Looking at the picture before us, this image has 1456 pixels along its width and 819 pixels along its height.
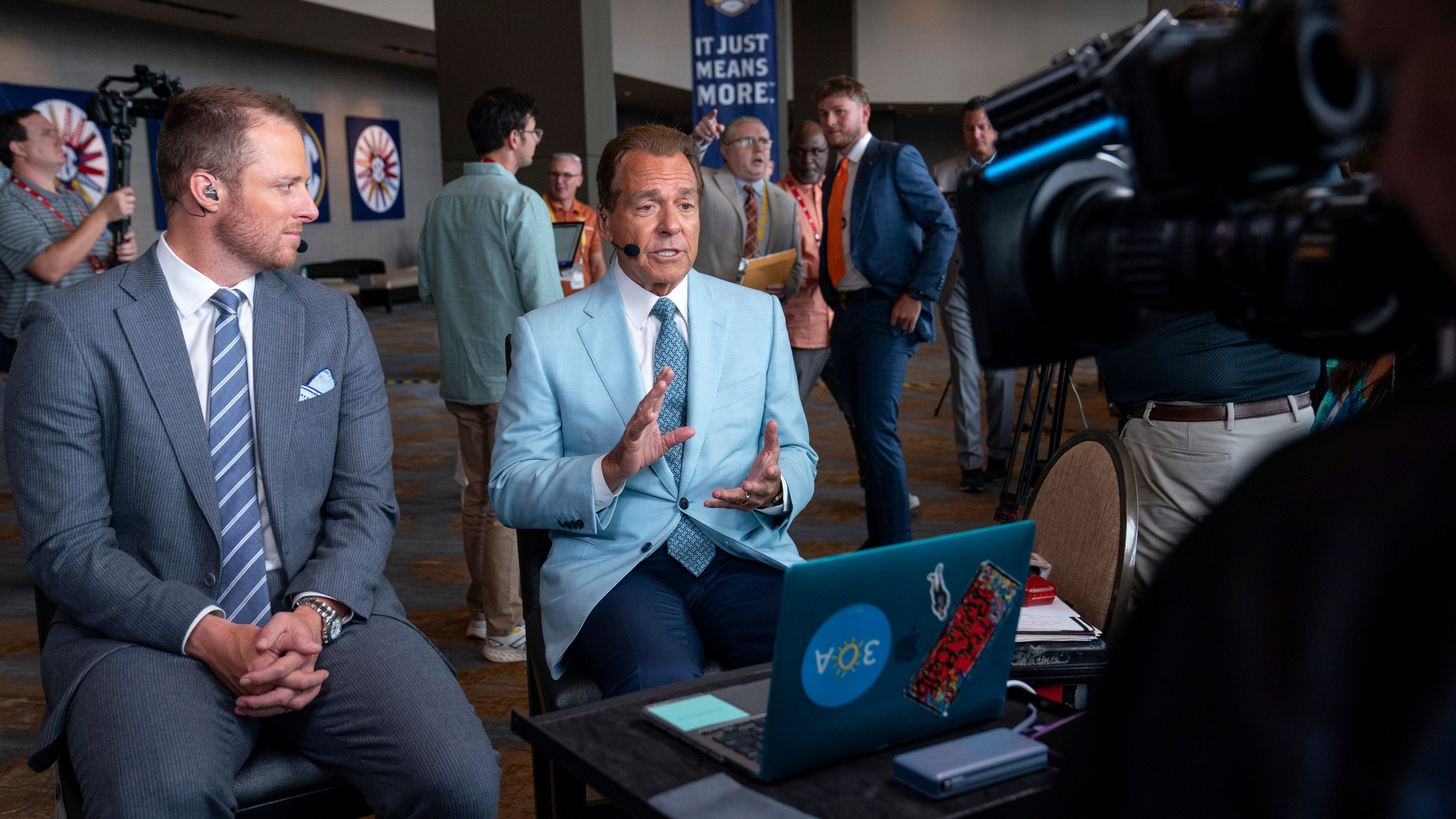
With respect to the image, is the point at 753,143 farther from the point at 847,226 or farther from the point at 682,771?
the point at 682,771

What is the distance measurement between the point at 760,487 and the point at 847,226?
8.50 ft

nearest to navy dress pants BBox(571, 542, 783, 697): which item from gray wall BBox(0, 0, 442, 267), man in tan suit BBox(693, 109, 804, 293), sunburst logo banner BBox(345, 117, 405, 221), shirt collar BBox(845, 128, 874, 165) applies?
shirt collar BBox(845, 128, 874, 165)

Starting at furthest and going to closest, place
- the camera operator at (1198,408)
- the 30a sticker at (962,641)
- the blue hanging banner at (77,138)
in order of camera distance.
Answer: the blue hanging banner at (77,138), the camera operator at (1198,408), the 30a sticker at (962,641)

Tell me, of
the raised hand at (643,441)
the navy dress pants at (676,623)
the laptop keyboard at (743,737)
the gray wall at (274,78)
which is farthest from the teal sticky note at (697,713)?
the gray wall at (274,78)

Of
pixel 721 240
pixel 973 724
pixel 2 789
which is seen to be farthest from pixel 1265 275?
pixel 721 240

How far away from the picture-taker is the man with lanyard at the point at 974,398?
18.2 feet

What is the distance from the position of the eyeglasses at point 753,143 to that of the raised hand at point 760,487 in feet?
10.4

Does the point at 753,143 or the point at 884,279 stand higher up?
the point at 753,143

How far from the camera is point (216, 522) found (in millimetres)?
1869

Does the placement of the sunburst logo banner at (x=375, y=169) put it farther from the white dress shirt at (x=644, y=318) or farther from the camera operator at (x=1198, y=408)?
the camera operator at (x=1198, y=408)

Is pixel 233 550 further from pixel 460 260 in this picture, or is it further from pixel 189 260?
pixel 460 260

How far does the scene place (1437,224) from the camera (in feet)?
1.42

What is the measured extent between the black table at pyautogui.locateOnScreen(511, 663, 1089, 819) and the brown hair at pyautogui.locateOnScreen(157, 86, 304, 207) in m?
1.16

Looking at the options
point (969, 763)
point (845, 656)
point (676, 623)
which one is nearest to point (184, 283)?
point (676, 623)
